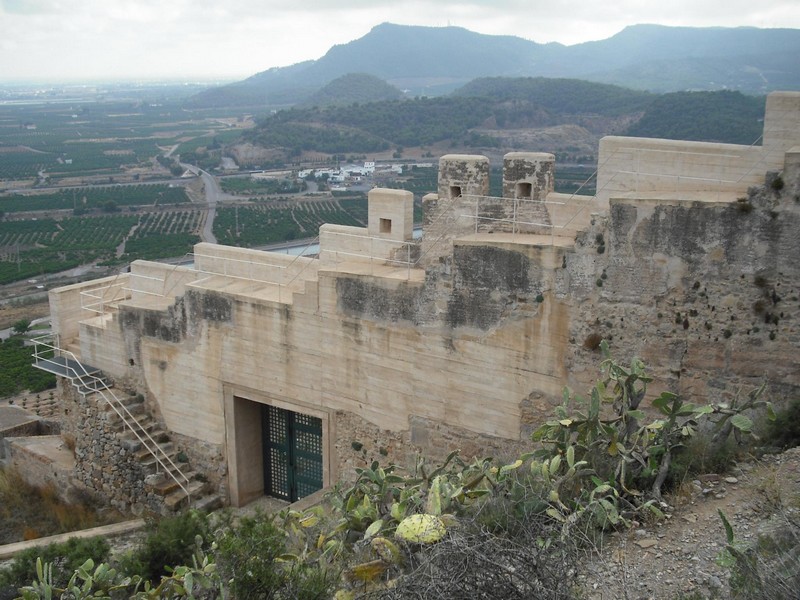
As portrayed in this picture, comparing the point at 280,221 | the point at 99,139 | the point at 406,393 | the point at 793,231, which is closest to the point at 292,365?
the point at 406,393

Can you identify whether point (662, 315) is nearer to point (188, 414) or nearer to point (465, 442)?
point (465, 442)

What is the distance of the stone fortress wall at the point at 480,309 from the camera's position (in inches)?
381

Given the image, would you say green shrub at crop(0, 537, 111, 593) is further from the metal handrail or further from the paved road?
the paved road

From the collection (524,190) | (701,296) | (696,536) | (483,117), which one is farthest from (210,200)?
(696,536)

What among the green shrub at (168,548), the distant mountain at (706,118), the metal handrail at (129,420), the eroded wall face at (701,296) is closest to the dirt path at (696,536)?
the eroded wall face at (701,296)

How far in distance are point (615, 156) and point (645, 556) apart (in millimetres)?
5755

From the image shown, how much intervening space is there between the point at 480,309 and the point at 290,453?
5041 millimetres

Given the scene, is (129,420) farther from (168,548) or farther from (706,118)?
(706,118)

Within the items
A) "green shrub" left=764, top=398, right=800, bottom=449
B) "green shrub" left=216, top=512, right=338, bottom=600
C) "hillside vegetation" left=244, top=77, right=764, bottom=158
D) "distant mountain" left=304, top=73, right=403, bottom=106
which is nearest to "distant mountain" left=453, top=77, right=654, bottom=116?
"hillside vegetation" left=244, top=77, right=764, bottom=158

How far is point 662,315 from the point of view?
33.2 feet

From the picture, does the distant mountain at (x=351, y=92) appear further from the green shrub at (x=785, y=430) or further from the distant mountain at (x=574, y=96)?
the green shrub at (x=785, y=430)

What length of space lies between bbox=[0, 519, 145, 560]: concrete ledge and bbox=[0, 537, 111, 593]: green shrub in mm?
1019

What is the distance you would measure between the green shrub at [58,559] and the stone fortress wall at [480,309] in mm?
3259

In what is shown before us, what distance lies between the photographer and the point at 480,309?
11102 mm
